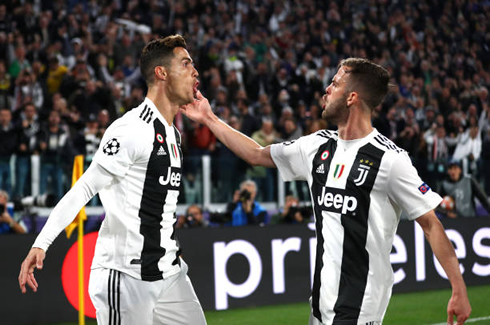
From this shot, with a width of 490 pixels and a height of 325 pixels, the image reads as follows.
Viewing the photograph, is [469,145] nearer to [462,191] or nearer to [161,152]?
[462,191]

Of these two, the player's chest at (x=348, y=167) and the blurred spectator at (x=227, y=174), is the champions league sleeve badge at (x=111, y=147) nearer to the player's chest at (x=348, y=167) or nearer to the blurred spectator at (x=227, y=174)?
the player's chest at (x=348, y=167)

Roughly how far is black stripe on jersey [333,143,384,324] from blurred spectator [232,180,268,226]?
6.11 meters

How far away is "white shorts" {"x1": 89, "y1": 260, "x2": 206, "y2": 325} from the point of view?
3977 millimetres

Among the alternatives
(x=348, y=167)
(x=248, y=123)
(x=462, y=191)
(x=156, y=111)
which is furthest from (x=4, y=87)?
(x=348, y=167)

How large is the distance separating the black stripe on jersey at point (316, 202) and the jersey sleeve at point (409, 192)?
0.36 meters

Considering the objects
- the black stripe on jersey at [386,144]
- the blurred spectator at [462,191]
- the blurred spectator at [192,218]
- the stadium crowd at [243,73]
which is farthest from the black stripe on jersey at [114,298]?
the blurred spectator at [462,191]

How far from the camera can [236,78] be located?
14172 millimetres

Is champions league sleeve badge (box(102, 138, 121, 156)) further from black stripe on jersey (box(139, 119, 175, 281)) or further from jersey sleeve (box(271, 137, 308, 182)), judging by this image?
jersey sleeve (box(271, 137, 308, 182))

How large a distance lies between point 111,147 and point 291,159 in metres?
0.99

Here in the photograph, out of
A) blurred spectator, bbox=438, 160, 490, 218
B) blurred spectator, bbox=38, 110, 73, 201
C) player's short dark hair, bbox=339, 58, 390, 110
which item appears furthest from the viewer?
blurred spectator, bbox=438, 160, 490, 218

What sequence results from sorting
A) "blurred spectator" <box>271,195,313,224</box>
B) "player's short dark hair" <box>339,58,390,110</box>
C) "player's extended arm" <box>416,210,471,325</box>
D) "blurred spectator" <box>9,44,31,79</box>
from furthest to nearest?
"blurred spectator" <box>9,44,31,79</box>
"blurred spectator" <box>271,195,313,224</box>
"player's short dark hair" <box>339,58,390,110</box>
"player's extended arm" <box>416,210,471,325</box>

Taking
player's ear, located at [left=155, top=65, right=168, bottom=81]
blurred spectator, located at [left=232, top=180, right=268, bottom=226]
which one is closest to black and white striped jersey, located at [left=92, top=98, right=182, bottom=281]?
player's ear, located at [left=155, top=65, right=168, bottom=81]

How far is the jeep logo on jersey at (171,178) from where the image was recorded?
13.6ft

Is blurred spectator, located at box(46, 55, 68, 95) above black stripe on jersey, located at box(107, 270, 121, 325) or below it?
above
